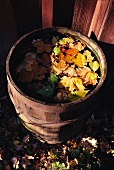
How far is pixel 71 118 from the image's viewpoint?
228 centimetres

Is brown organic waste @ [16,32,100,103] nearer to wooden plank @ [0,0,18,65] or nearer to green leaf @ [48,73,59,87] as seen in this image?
green leaf @ [48,73,59,87]

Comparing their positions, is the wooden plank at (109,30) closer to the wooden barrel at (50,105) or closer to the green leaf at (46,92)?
the wooden barrel at (50,105)

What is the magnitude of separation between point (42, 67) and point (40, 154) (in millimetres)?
1103

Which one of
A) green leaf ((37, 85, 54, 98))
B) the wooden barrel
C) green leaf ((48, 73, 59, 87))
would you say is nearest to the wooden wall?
the wooden barrel

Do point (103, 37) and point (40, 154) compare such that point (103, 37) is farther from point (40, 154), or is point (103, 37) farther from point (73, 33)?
point (40, 154)

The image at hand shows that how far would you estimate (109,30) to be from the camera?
8.53ft

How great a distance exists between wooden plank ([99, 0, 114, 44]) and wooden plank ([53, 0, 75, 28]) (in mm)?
343

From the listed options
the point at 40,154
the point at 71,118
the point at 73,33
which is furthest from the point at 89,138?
the point at 73,33

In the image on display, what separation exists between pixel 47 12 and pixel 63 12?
0.60 ft

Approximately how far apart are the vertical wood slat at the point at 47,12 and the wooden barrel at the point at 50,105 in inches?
9.1

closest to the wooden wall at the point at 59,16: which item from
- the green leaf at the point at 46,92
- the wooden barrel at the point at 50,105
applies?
the wooden barrel at the point at 50,105

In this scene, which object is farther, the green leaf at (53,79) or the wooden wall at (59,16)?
the wooden wall at (59,16)

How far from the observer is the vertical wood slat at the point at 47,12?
2418 millimetres

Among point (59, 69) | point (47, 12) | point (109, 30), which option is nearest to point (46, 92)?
point (59, 69)
